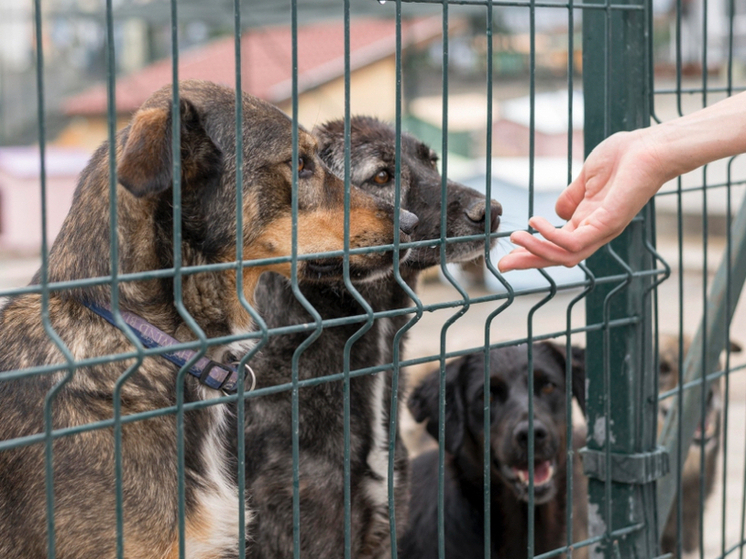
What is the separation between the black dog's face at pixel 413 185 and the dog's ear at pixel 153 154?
125 centimetres

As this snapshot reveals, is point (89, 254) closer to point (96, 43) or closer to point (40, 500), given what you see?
point (40, 500)

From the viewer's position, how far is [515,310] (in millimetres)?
11719

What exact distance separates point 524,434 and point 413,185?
113 centimetres

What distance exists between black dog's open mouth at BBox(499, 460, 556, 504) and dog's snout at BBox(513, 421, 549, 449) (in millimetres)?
114

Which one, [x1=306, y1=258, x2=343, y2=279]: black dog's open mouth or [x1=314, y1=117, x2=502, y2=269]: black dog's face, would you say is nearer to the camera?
[x1=306, y1=258, x2=343, y2=279]: black dog's open mouth

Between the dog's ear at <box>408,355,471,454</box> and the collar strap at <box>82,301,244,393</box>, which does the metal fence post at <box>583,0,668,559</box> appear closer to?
the dog's ear at <box>408,355,471,454</box>

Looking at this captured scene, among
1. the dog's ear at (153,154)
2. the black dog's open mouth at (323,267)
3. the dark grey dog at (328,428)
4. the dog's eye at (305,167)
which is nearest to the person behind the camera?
the dog's ear at (153,154)

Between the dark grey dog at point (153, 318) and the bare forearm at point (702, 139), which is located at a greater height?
the bare forearm at point (702, 139)

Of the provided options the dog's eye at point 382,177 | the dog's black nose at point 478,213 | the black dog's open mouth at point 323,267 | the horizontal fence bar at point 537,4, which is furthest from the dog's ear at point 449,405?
the horizontal fence bar at point 537,4

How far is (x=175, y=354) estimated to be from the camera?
94.3 inches

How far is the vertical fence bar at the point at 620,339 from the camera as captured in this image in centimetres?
303

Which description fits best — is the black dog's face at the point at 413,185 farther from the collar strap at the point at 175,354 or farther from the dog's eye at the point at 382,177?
the collar strap at the point at 175,354

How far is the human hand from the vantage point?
2.33 meters

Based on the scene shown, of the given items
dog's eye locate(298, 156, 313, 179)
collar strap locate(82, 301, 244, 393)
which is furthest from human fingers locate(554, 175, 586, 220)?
collar strap locate(82, 301, 244, 393)
